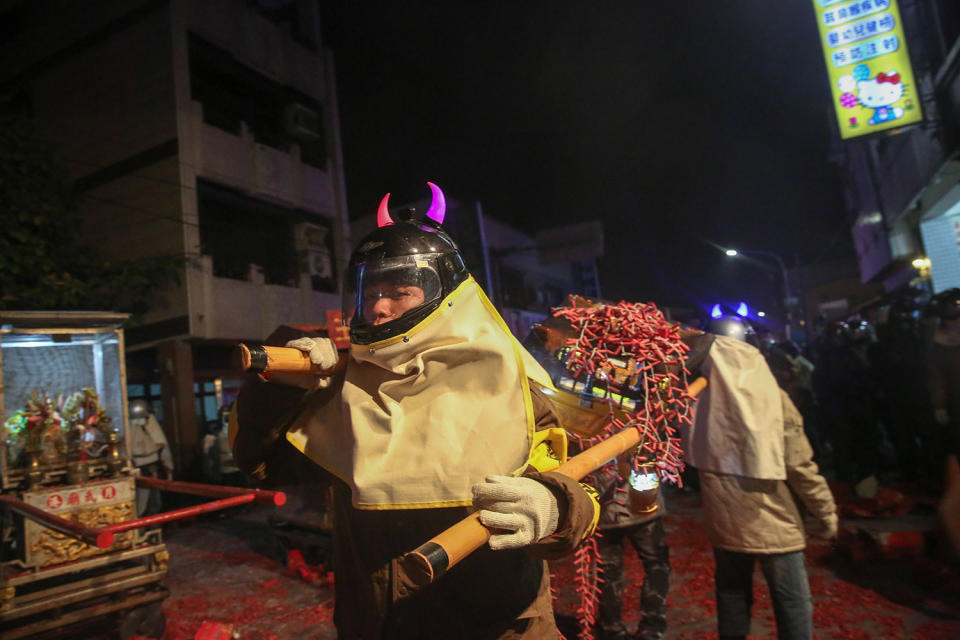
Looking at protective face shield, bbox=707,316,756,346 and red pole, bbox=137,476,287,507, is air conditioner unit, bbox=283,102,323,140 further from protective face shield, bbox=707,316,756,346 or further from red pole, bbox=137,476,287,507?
protective face shield, bbox=707,316,756,346

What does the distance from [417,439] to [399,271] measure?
0.66 m

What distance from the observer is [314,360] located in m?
1.86

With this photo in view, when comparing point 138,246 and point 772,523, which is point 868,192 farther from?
point 138,246

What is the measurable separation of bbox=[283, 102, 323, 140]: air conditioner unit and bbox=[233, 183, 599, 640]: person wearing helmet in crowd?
50.7 ft

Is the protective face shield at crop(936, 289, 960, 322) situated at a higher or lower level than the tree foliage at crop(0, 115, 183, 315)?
lower

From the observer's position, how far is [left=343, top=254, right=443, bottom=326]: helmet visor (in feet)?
6.83

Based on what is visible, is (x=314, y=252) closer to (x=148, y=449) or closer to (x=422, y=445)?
(x=148, y=449)

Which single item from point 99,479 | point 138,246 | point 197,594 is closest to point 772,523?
point 99,479

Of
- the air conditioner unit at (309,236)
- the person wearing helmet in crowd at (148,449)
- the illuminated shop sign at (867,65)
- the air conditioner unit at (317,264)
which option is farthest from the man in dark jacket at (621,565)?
the air conditioner unit at (309,236)

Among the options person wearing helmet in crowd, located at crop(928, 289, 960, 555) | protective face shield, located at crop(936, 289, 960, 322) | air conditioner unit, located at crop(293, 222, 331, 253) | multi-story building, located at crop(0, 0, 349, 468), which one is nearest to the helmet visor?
person wearing helmet in crowd, located at crop(928, 289, 960, 555)

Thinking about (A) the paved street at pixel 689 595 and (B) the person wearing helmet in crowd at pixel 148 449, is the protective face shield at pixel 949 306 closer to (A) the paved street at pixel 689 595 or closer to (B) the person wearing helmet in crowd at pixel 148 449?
(A) the paved street at pixel 689 595

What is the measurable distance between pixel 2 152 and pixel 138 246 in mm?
3882

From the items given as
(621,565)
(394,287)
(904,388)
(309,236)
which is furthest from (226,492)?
(309,236)

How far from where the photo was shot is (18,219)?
9.57m
